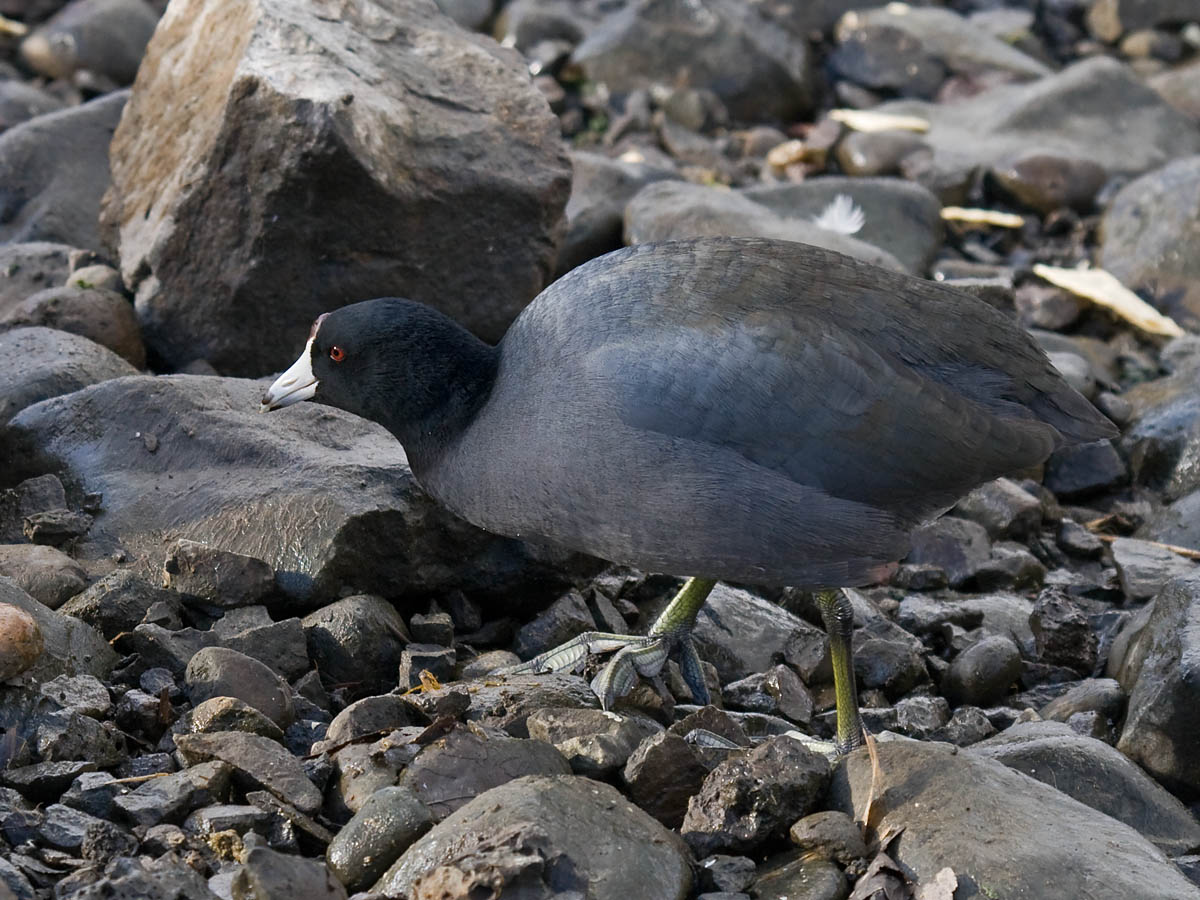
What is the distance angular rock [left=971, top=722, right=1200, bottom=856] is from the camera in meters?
4.32

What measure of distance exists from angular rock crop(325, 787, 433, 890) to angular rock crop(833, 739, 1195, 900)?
1.18m

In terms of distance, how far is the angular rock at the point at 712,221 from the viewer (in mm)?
7719

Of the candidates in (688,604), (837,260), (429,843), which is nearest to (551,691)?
(688,604)

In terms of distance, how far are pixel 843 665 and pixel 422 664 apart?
134 cm

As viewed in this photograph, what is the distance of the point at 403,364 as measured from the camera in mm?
4605

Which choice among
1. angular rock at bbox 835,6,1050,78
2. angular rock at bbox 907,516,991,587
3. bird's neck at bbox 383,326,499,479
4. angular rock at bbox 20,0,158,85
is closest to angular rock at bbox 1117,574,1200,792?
angular rock at bbox 907,516,991,587

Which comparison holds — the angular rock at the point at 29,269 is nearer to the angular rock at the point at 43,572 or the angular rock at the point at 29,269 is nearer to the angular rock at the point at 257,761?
the angular rock at the point at 43,572

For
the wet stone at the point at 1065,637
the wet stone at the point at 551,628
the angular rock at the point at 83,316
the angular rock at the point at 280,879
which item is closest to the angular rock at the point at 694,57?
the angular rock at the point at 83,316

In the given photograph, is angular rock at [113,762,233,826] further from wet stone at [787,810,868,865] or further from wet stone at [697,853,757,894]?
wet stone at [787,810,868,865]

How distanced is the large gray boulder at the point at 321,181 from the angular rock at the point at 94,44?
14.6 ft

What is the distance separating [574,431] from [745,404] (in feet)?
1.63

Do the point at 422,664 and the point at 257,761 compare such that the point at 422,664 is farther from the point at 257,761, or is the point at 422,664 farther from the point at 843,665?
the point at 843,665

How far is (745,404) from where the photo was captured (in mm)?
4109

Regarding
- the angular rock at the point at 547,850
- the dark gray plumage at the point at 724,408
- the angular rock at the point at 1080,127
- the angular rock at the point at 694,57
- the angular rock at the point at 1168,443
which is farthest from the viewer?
the angular rock at the point at 694,57
